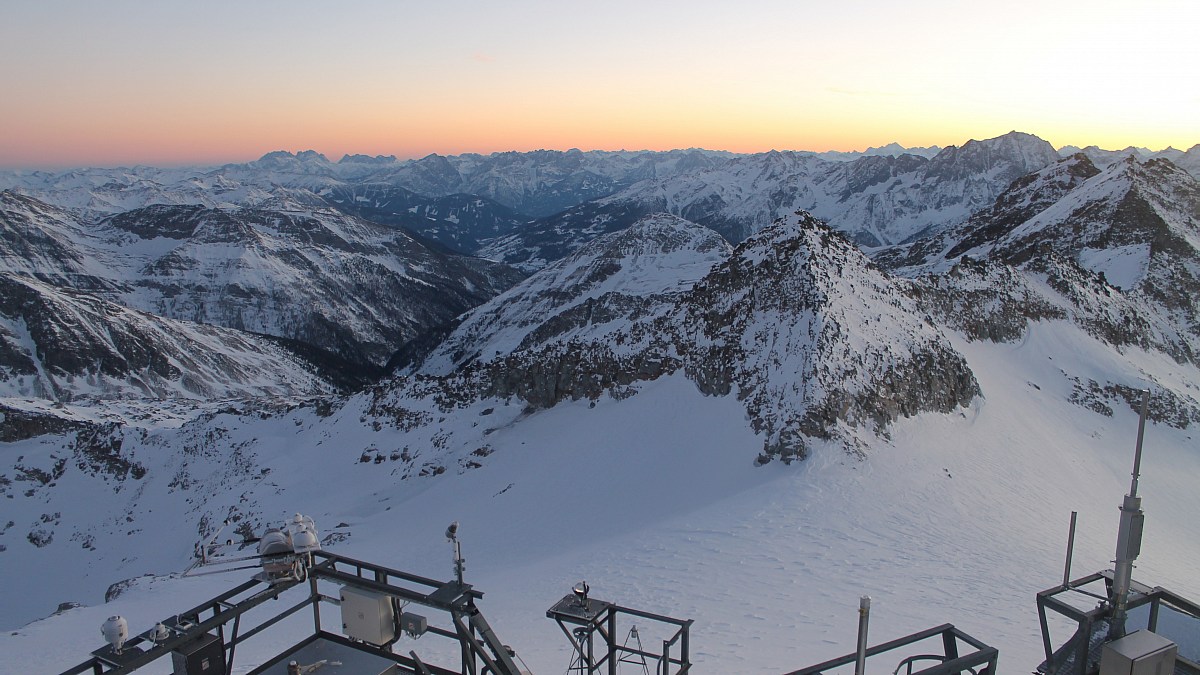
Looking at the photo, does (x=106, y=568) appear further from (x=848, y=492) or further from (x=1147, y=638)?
(x=1147, y=638)

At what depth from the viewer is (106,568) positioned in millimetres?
52000

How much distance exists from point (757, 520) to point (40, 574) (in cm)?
6012

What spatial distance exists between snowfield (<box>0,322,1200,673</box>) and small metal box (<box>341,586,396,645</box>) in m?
7.97

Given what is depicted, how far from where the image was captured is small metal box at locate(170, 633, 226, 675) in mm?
7824

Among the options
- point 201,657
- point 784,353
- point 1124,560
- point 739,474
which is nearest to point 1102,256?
point 784,353

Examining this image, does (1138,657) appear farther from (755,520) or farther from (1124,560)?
(755,520)

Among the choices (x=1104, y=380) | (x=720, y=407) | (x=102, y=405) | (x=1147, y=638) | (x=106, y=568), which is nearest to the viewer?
(x=1147, y=638)

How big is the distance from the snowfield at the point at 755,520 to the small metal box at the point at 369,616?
314 inches

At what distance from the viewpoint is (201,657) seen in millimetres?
8023

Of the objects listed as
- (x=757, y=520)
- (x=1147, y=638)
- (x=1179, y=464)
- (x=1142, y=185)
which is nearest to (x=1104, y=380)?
(x=1179, y=464)

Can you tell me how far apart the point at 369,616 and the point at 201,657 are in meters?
1.87

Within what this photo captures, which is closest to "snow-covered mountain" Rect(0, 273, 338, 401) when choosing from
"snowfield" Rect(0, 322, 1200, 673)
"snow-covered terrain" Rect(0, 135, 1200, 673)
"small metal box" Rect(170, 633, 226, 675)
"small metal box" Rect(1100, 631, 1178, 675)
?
"snow-covered terrain" Rect(0, 135, 1200, 673)

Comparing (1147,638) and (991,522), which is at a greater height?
(1147,638)

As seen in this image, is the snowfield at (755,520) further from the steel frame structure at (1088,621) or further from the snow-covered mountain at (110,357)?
the snow-covered mountain at (110,357)
